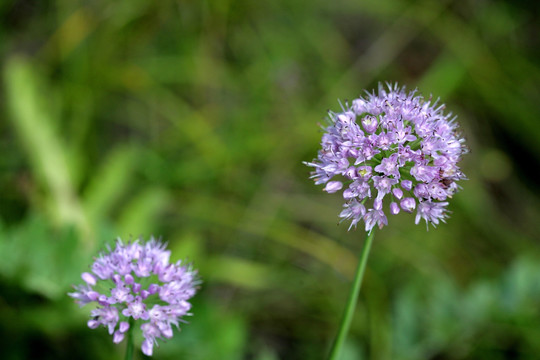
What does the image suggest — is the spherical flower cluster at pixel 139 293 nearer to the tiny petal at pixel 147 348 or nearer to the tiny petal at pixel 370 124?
the tiny petal at pixel 147 348

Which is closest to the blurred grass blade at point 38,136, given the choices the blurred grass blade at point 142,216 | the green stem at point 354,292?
the blurred grass blade at point 142,216

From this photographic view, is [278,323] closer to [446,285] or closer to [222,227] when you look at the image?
[222,227]

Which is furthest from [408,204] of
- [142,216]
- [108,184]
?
[108,184]

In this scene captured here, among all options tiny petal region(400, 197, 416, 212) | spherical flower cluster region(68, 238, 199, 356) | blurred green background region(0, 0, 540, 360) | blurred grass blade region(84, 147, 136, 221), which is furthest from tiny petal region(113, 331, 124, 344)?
blurred grass blade region(84, 147, 136, 221)

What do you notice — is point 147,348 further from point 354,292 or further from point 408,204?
point 408,204

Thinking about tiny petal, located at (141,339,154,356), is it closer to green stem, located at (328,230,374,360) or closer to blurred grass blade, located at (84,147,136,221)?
green stem, located at (328,230,374,360)

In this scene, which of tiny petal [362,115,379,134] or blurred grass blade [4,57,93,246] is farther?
blurred grass blade [4,57,93,246]
